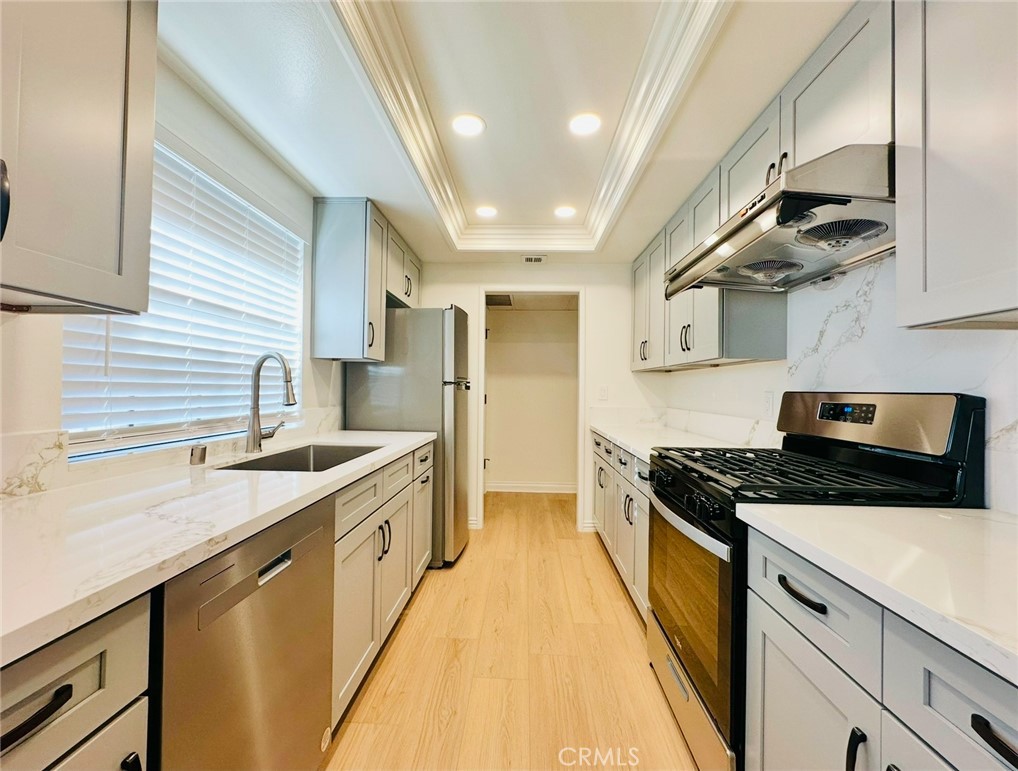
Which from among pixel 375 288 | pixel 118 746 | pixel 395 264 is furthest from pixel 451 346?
pixel 118 746

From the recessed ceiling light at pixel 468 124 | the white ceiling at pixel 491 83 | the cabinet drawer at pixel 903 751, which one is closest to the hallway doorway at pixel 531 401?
the white ceiling at pixel 491 83

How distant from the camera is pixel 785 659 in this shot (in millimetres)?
926

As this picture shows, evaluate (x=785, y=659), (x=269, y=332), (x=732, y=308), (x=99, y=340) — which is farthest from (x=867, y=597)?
(x=269, y=332)

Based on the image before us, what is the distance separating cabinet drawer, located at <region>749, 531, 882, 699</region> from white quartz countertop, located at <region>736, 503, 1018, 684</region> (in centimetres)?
4

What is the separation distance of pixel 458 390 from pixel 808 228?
6.93 feet

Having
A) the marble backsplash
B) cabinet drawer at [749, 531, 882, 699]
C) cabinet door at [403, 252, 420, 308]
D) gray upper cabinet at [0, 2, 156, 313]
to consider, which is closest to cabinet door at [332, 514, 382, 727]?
the marble backsplash

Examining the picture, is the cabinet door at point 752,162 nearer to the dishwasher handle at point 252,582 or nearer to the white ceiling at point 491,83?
the white ceiling at point 491,83

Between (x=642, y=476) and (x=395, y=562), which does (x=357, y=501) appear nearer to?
(x=395, y=562)

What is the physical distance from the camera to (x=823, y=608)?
81 centimetres

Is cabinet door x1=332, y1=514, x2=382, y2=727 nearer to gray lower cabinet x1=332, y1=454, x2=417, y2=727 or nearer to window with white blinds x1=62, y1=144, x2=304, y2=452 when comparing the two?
gray lower cabinet x1=332, y1=454, x2=417, y2=727

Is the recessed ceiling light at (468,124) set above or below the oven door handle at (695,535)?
above

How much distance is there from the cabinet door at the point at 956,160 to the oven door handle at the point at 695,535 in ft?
2.28

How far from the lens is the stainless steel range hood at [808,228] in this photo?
107cm

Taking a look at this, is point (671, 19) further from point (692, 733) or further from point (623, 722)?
point (623, 722)
